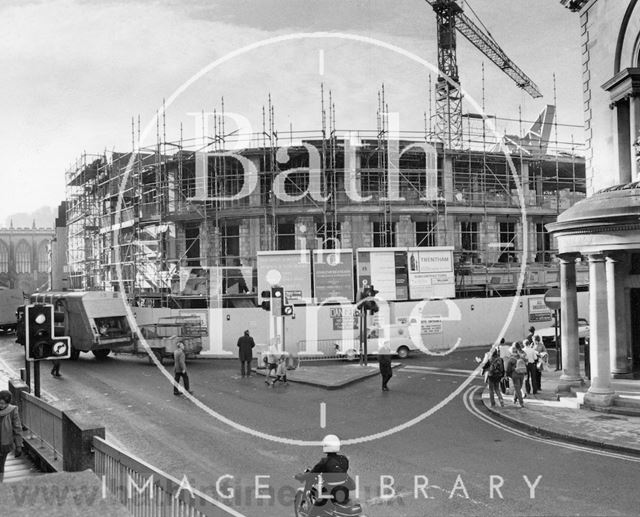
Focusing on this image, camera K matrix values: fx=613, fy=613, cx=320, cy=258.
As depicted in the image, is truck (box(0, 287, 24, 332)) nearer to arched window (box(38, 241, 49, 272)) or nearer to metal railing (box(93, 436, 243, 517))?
metal railing (box(93, 436, 243, 517))

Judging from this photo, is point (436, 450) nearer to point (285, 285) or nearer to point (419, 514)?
point (419, 514)

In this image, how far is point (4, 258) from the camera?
10331cm

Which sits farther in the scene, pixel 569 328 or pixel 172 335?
pixel 172 335

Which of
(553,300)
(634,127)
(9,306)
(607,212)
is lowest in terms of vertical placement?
(9,306)

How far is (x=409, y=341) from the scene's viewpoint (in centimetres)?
2903

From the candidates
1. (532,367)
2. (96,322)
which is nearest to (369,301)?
(532,367)

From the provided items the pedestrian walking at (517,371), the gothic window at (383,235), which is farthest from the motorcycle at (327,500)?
the gothic window at (383,235)

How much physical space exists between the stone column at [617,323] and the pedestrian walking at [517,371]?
9.72ft

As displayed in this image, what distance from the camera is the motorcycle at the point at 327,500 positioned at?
6.45 meters

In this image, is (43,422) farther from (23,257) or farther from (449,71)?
(23,257)

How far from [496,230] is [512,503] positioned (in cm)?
2939

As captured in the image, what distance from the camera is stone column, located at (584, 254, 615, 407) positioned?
1530 centimetres

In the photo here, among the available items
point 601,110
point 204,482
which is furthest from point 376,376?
point 204,482

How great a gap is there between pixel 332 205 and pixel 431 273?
21.3 ft
